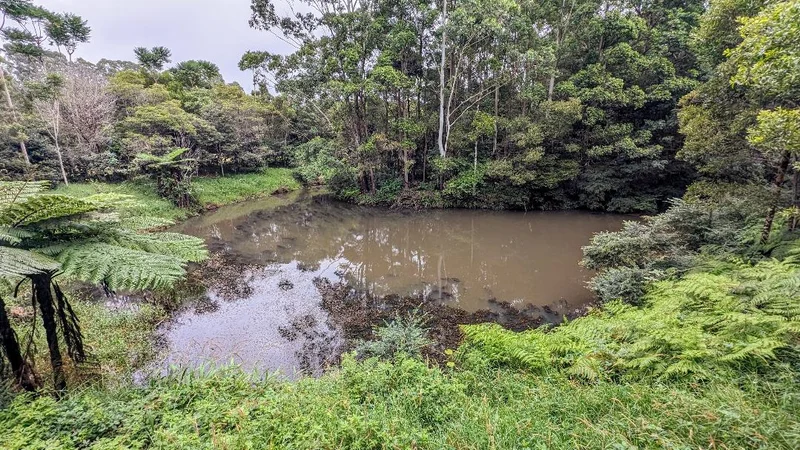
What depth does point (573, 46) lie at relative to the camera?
13703mm

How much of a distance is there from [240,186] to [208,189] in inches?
70.2

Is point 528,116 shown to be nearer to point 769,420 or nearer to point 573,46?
point 573,46

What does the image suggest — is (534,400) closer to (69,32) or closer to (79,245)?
(79,245)

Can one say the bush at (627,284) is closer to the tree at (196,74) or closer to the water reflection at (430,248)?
the water reflection at (430,248)

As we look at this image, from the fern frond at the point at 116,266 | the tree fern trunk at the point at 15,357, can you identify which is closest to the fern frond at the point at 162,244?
the fern frond at the point at 116,266

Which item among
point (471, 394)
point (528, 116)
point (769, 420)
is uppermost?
point (528, 116)

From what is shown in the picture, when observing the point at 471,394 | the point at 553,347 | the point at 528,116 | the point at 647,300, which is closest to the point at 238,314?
the point at 471,394

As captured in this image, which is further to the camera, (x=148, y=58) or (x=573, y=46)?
(x=148, y=58)

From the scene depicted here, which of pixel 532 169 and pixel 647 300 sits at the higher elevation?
pixel 532 169

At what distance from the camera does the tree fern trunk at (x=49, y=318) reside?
9.01 ft

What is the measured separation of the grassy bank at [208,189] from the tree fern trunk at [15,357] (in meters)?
8.16

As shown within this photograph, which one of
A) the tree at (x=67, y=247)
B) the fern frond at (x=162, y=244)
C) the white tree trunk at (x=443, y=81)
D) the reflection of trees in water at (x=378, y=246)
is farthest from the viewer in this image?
the white tree trunk at (x=443, y=81)

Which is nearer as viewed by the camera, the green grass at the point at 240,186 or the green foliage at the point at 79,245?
the green foliage at the point at 79,245

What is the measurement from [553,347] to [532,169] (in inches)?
471
